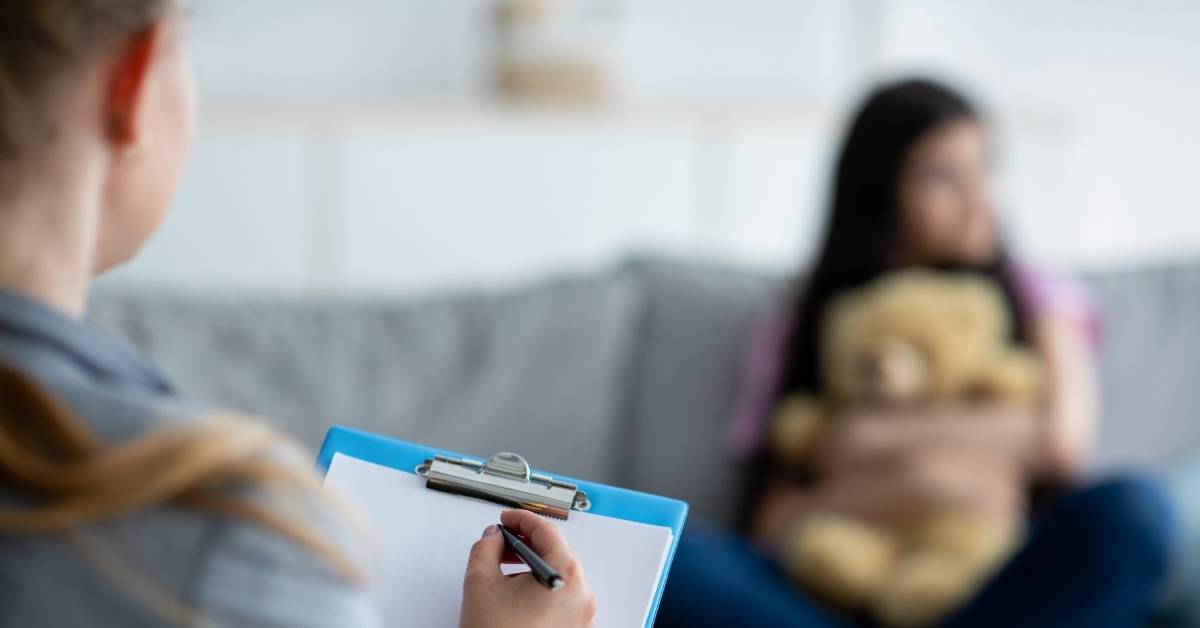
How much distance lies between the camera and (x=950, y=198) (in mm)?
1836

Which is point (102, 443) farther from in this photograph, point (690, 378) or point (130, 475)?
point (690, 378)

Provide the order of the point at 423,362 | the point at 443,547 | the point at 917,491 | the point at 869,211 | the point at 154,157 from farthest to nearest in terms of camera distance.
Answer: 1. the point at 869,211
2. the point at 423,362
3. the point at 917,491
4. the point at 443,547
5. the point at 154,157

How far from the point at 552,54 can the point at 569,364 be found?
1101 mm

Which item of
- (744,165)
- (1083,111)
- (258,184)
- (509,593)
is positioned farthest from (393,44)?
(509,593)

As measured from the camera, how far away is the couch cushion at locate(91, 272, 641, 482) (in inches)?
66.6

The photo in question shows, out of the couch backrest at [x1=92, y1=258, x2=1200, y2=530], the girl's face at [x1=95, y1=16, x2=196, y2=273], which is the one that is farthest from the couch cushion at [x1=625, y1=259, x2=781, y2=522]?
the girl's face at [x1=95, y1=16, x2=196, y2=273]

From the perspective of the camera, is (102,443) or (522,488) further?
(522,488)

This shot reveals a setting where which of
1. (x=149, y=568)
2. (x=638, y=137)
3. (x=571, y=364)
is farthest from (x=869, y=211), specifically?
(x=149, y=568)

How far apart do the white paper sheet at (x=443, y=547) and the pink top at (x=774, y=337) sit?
1.18m

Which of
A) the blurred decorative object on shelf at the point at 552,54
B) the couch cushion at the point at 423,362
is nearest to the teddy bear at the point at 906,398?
the couch cushion at the point at 423,362

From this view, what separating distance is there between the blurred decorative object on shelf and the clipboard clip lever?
83.8 inches

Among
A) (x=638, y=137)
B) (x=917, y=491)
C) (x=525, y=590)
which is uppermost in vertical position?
(x=638, y=137)

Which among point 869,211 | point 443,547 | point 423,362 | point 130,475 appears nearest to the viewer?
point 130,475

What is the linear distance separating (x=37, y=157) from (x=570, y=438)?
1295 mm
